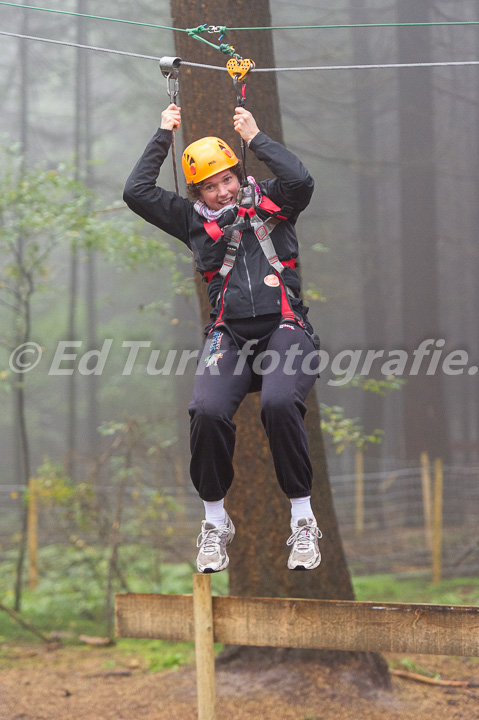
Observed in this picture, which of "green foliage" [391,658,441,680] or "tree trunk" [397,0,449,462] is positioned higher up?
"tree trunk" [397,0,449,462]

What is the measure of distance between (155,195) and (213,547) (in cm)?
157

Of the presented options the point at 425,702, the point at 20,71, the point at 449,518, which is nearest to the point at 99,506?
the point at 425,702

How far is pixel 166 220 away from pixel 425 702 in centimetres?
342

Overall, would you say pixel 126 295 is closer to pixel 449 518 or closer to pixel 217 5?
pixel 449 518

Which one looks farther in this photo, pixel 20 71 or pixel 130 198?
pixel 20 71

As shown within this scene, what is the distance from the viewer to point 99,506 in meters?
6.65

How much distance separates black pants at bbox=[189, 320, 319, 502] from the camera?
276cm

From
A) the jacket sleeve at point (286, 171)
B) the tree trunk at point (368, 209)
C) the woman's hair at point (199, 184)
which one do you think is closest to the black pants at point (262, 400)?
the jacket sleeve at point (286, 171)

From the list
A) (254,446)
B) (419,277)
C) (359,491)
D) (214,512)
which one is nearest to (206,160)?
(214,512)

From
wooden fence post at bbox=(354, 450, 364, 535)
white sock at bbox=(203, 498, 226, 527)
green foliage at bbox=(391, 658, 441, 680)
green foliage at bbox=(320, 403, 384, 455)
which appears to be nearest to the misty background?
wooden fence post at bbox=(354, 450, 364, 535)

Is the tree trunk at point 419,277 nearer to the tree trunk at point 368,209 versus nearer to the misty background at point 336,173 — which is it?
the misty background at point 336,173

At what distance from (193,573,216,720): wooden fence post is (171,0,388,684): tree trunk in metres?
1.15

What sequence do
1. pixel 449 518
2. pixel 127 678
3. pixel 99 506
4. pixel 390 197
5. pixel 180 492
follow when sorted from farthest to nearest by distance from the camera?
pixel 390 197, pixel 449 518, pixel 180 492, pixel 99 506, pixel 127 678

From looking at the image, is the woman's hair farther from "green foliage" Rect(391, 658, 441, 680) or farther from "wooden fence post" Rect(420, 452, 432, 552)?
"wooden fence post" Rect(420, 452, 432, 552)
